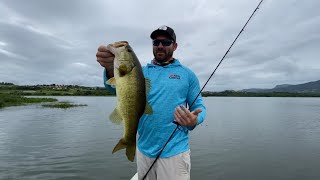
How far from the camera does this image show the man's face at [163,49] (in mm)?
4555

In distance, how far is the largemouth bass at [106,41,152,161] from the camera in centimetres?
346

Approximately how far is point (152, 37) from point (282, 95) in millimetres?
190410

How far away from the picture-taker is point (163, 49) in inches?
182

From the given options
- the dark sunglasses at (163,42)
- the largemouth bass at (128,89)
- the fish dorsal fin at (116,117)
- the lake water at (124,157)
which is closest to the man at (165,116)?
the dark sunglasses at (163,42)

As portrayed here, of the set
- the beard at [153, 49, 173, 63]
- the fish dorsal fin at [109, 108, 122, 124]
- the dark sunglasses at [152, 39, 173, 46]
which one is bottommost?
the fish dorsal fin at [109, 108, 122, 124]

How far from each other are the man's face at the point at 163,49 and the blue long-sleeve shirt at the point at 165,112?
14 cm

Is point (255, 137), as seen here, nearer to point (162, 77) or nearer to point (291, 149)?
point (291, 149)

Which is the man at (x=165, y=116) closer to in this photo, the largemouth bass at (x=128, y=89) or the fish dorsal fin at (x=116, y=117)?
the largemouth bass at (x=128, y=89)

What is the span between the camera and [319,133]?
98.5 feet

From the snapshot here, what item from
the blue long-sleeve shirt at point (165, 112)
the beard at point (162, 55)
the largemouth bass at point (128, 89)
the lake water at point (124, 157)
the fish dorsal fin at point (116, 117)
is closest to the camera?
the largemouth bass at point (128, 89)

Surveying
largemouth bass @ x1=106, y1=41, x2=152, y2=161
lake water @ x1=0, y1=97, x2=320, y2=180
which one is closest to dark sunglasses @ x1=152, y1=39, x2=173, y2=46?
largemouth bass @ x1=106, y1=41, x2=152, y2=161

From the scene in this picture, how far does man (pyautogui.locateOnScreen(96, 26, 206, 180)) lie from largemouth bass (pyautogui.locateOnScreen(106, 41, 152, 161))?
712 mm

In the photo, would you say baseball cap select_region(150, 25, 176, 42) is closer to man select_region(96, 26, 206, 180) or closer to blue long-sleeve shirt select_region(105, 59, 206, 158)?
man select_region(96, 26, 206, 180)

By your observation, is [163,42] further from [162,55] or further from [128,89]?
[128,89]
